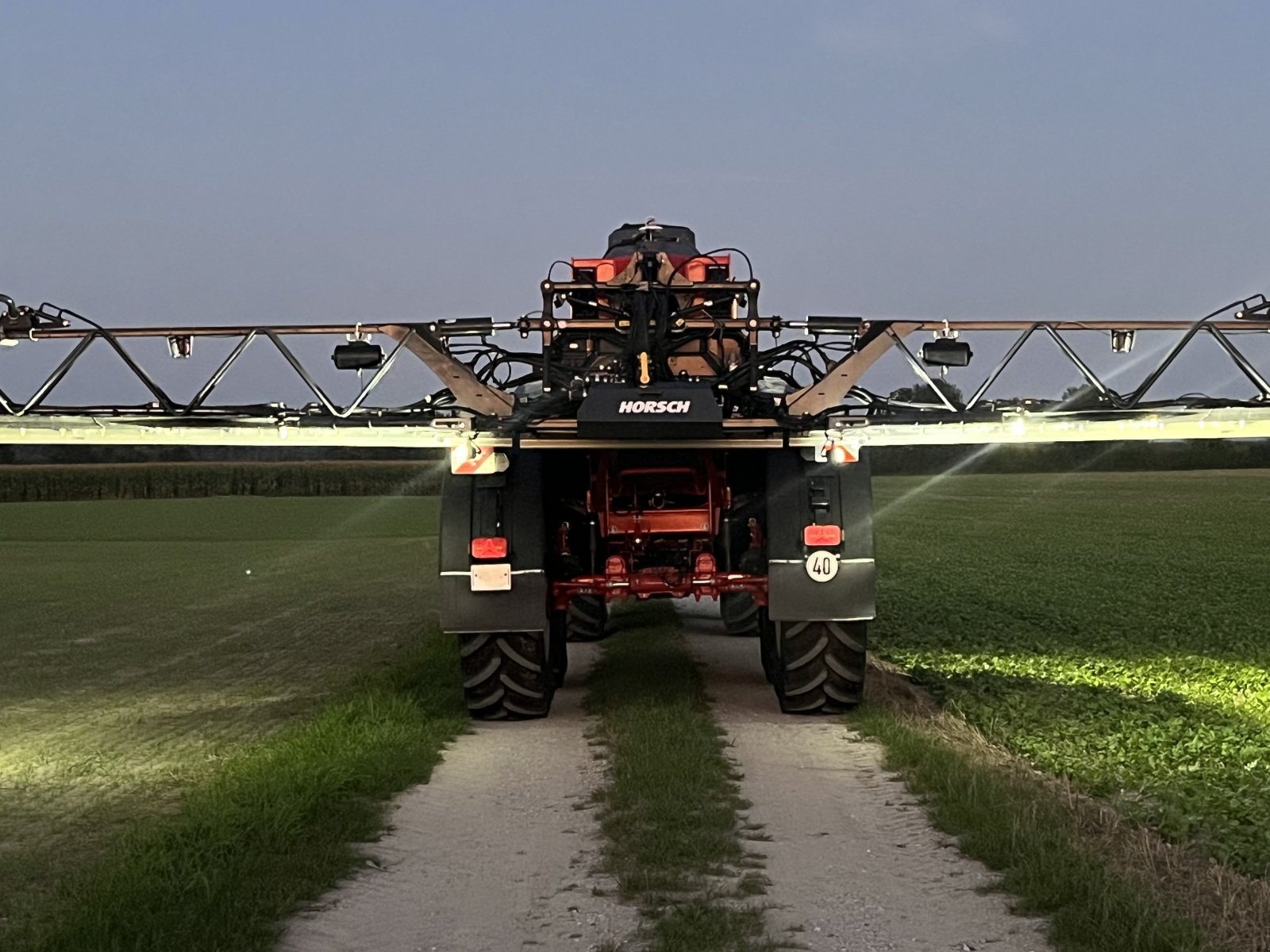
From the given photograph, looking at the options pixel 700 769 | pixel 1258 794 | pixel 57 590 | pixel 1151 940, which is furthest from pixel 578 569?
pixel 57 590

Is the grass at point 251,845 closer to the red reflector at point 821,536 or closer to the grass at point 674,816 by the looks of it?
the grass at point 674,816

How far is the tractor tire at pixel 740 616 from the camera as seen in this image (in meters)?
17.0

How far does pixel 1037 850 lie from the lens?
690 cm

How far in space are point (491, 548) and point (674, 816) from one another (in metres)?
3.68

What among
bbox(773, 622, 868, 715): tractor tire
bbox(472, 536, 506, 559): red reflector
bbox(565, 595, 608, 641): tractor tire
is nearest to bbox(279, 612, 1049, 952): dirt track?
bbox(773, 622, 868, 715): tractor tire

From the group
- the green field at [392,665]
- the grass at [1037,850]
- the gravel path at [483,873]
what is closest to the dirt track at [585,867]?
the gravel path at [483,873]

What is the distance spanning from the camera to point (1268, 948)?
576 cm

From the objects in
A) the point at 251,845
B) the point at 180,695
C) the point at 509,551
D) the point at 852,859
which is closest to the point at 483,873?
the point at 251,845

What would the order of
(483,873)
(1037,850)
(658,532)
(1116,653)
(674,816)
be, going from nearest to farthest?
1. (1037,850)
2. (483,873)
3. (674,816)
4. (658,532)
5. (1116,653)

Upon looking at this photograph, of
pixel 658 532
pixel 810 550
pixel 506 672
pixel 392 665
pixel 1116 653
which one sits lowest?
pixel 1116 653

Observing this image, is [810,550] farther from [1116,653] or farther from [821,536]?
[1116,653]

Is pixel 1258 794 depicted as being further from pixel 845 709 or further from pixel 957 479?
pixel 957 479

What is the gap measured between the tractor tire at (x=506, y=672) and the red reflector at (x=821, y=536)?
1970 millimetres

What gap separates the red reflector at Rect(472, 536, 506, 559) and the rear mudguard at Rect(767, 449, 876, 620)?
6.04 ft
